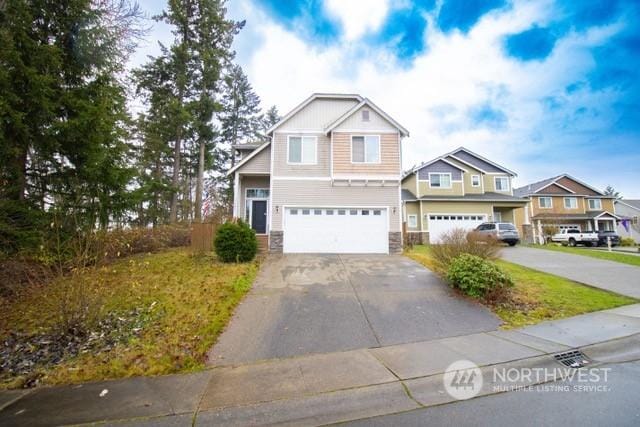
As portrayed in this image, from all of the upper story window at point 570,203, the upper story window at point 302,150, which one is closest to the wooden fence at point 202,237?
the upper story window at point 302,150

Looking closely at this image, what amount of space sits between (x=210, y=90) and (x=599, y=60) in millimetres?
23455

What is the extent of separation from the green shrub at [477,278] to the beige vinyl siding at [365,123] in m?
8.45

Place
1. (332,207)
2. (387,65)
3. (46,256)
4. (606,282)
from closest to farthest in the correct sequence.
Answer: (46,256) < (606,282) < (332,207) < (387,65)

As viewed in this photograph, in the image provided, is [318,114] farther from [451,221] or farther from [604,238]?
[604,238]

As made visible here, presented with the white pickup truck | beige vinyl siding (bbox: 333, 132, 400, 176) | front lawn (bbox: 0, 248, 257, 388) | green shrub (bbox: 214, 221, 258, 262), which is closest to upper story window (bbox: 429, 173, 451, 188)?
beige vinyl siding (bbox: 333, 132, 400, 176)

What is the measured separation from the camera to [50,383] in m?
3.56

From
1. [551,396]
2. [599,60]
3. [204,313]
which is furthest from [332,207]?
[599,60]

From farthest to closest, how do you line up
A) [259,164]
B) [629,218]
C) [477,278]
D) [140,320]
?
1. [629,218]
2. [259,164]
3. [477,278]
4. [140,320]

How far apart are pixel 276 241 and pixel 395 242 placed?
19.2ft

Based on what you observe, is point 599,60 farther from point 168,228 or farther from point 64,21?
point 168,228

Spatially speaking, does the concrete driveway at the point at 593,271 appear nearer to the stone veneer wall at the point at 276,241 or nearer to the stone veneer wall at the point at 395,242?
the stone veneer wall at the point at 395,242

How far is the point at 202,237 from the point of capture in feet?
37.9

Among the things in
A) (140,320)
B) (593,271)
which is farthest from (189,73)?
(593,271)

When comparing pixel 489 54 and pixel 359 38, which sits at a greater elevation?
pixel 359 38
